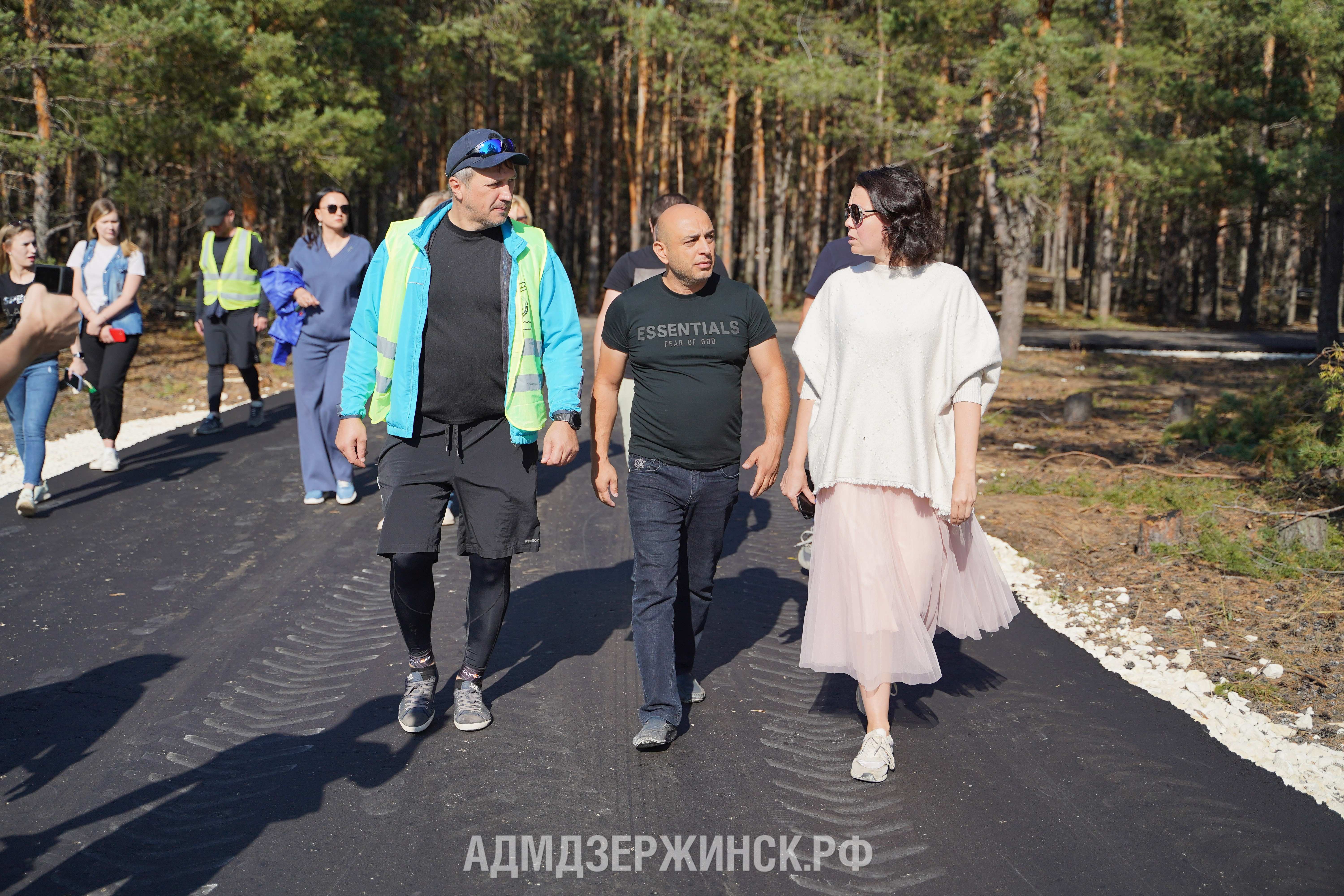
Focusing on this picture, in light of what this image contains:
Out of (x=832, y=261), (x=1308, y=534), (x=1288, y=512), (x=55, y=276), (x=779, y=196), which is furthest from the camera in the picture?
(x=779, y=196)

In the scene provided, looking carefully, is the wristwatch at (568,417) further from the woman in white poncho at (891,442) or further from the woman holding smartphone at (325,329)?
the woman holding smartphone at (325,329)

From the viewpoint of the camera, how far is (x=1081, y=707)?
4699 millimetres

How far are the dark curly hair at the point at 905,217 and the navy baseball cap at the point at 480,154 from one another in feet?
4.24

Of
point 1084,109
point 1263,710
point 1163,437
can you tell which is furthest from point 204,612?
point 1084,109

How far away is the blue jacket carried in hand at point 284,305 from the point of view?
25.7 ft

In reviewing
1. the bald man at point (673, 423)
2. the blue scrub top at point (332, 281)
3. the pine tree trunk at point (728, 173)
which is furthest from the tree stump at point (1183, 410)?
the pine tree trunk at point (728, 173)

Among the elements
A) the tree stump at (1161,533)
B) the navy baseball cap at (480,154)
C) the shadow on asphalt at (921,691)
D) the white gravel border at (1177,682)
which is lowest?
the shadow on asphalt at (921,691)

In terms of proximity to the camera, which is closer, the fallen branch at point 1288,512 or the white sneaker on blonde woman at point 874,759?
the white sneaker on blonde woman at point 874,759

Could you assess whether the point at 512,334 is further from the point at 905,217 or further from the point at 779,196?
the point at 779,196

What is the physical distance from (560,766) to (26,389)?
5646 millimetres

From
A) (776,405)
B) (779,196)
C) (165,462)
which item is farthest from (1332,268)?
(776,405)

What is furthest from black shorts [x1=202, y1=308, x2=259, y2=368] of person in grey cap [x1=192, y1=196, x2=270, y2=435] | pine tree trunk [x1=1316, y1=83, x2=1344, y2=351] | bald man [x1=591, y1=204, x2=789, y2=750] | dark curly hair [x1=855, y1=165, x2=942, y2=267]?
pine tree trunk [x1=1316, y1=83, x2=1344, y2=351]

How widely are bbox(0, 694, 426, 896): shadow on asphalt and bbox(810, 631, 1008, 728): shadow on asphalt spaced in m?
1.74

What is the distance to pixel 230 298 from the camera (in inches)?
413
